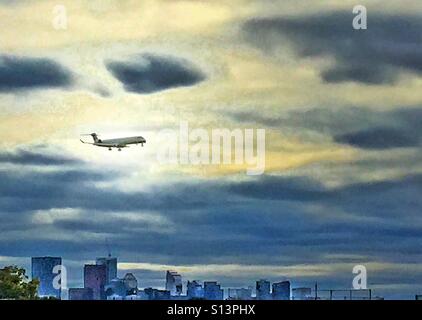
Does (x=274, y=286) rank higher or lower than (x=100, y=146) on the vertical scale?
lower
